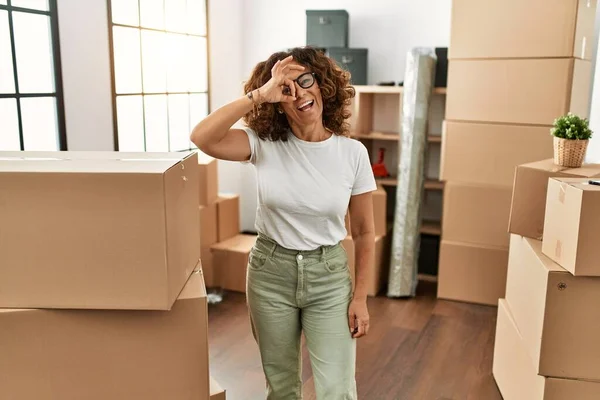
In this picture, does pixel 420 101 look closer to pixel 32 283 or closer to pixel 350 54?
pixel 350 54

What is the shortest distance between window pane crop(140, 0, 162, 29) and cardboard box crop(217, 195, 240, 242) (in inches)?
47.4

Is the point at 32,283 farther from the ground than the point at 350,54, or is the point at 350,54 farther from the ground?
the point at 350,54

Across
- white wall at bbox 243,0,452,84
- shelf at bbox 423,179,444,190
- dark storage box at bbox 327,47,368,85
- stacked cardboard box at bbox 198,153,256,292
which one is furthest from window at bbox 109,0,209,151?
shelf at bbox 423,179,444,190

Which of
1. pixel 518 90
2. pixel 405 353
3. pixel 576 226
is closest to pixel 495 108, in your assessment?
pixel 518 90

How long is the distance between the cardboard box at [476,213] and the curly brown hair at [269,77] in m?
2.14

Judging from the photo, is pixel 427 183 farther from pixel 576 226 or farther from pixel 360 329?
pixel 360 329

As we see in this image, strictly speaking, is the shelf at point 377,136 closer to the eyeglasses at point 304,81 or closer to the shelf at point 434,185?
the shelf at point 434,185

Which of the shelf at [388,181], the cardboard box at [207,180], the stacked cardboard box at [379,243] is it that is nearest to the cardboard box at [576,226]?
the stacked cardboard box at [379,243]

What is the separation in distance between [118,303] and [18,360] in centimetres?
28

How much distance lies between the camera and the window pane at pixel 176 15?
3.95 meters

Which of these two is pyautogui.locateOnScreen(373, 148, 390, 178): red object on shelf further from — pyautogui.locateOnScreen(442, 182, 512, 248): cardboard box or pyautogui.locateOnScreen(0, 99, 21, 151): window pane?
pyautogui.locateOnScreen(0, 99, 21, 151): window pane

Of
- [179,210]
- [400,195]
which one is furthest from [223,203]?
[179,210]

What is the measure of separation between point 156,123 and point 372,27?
1.71 m

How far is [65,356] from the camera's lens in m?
1.36
